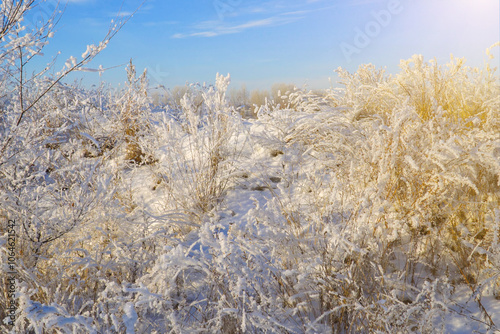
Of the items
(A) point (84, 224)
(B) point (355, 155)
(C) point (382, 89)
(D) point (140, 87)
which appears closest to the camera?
(A) point (84, 224)

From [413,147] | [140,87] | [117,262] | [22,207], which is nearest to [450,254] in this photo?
[413,147]

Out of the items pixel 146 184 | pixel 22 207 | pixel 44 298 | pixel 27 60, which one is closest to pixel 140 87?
pixel 146 184

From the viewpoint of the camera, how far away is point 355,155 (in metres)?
2.66

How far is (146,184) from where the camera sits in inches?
167

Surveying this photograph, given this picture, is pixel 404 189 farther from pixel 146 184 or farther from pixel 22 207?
pixel 146 184

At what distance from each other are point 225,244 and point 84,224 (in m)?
1.44

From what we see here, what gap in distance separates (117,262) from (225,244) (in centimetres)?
101

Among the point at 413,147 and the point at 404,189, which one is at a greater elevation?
the point at 413,147

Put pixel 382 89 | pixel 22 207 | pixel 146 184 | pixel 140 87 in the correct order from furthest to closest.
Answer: pixel 140 87
pixel 146 184
pixel 382 89
pixel 22 207

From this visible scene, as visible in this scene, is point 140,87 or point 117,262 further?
point 140,87

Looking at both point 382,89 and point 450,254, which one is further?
point 382,89

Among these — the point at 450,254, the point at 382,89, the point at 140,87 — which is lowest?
the point at 450,254

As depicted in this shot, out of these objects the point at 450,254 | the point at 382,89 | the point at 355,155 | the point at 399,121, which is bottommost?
the point at 450,254

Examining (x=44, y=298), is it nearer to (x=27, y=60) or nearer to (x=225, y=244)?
(x=225, y=244)
